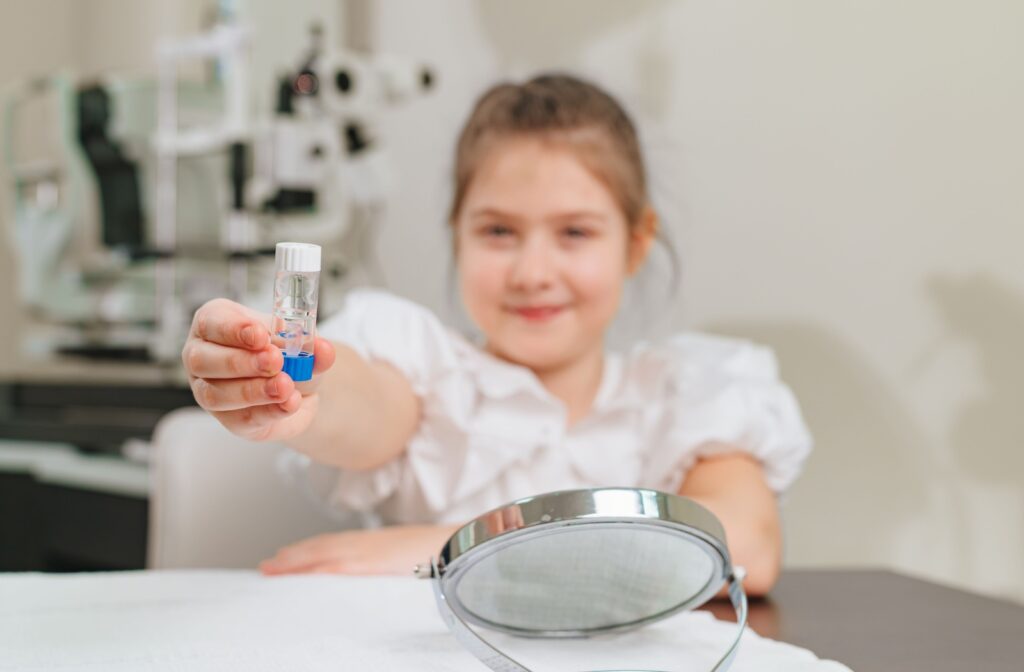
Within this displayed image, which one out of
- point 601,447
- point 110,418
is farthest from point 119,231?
point 601,447

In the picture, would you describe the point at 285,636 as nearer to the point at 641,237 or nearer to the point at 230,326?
the point at 230,326

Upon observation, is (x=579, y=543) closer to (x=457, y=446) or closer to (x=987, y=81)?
(x=457, y=446)

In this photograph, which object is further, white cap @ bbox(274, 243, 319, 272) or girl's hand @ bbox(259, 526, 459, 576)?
girl's hand @ bbox(259, 526, 459, 576)

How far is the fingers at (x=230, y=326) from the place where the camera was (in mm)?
420

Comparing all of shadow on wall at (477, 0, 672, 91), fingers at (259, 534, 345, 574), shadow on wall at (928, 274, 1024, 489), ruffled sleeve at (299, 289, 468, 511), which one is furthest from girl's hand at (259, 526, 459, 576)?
shadow on wall at (477, 0, 672, 91)

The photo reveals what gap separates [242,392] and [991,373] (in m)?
0.87

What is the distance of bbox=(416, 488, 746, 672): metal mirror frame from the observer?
1.38ft

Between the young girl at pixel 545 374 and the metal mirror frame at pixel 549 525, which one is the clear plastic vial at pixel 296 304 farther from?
the young girl at pixel 545 374

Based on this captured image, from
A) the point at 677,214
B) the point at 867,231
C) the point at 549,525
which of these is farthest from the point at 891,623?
the point at 677,214

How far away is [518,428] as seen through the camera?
0.91m

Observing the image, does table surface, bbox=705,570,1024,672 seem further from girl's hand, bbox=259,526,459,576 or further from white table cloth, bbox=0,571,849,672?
girl's hand, bbox=259,526,459,576

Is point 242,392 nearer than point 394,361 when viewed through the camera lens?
Yes

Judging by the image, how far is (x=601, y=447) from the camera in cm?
93

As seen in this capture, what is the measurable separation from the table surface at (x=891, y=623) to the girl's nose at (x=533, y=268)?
33 cm
